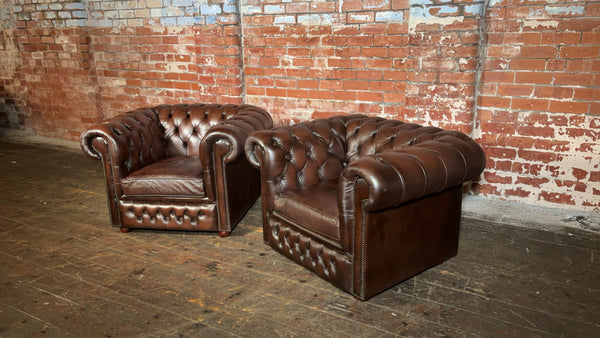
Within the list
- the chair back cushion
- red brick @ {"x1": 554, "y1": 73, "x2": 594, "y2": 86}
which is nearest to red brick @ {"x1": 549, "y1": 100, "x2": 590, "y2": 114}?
red brick @ {"x1": 554, "y1": 73, "x2": 594, "y2": 86}

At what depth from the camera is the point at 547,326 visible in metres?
2.24

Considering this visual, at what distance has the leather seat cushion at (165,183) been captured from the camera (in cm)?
326

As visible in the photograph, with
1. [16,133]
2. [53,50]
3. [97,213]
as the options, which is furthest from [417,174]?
[16,133]

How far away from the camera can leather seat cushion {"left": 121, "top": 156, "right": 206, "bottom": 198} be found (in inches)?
128

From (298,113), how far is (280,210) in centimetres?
177

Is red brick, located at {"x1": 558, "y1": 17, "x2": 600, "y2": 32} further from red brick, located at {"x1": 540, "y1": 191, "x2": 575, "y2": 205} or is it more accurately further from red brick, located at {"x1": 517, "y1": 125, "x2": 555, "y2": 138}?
red brick, located at {"x1": 540, "y1": 191, "x2": 575, "y2": 205}

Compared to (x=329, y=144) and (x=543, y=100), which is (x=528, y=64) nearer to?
(x=543, y=100)

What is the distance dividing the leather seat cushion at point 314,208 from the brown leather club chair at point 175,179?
547 millimetres

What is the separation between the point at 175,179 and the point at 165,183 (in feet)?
0.26

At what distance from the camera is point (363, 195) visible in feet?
7.57

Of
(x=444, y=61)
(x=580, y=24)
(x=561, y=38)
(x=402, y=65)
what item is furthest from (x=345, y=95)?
(x=580, y=24)

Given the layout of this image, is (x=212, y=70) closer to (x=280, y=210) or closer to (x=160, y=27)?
(x=160, y=27)

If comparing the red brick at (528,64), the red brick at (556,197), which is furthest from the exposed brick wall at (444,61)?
the red brick at (556,197)

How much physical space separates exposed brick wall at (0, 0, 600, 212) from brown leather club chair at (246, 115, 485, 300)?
2.61 ft
